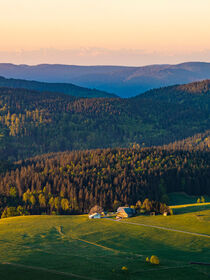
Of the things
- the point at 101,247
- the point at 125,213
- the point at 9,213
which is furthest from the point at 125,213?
the point at 9,213

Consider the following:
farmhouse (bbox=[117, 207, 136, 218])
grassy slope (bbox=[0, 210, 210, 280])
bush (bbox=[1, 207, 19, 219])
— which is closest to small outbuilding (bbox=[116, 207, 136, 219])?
farmhouse (bbox=[117, 207, 136, 218])

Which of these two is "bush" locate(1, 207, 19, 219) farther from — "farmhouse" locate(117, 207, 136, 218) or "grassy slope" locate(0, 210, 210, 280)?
"farmhouse" locate(117, 207, 136, 218)

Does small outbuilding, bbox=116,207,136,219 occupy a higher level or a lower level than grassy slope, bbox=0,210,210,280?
lower

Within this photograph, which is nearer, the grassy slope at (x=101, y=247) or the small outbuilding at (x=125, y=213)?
the grassy slope at (x=101, y=247)

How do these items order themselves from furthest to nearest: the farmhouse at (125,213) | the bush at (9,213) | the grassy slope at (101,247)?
the bush at (9,213) → the farmhouse at (125,213) → the grassy slope at (101,247)

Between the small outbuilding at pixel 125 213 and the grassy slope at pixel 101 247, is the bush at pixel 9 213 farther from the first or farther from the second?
the small outbuilding at pixel 125 213

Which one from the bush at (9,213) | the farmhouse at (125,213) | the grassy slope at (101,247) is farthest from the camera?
the bush at (9,213)

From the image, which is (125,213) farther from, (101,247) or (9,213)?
(9,213)

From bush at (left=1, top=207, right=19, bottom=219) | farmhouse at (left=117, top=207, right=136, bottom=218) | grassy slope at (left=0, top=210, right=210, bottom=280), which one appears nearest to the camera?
grassy slope at (left=0, top=210, right=210, bottom=280)

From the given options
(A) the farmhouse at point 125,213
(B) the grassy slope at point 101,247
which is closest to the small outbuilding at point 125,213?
(A) the farmhouse at point 125,213
